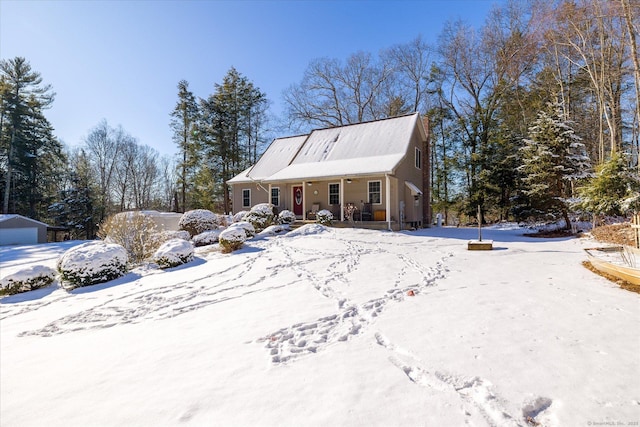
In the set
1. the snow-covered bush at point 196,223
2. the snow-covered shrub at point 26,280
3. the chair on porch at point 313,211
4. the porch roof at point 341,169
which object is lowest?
the snow-covered shrub at point 26,280

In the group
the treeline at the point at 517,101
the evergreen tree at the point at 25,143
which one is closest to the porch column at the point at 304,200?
the treeline at the point at 517,101

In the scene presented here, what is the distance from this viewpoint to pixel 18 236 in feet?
53.9

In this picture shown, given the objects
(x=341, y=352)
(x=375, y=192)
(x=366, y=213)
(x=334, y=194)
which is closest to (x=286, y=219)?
Answer: (x=334, y=194)

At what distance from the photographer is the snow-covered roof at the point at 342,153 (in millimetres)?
13469

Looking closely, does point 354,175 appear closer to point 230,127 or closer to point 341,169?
point 341,169

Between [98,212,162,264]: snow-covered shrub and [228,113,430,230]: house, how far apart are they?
6.46 meters

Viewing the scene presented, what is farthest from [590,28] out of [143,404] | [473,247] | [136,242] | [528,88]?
[136,242]

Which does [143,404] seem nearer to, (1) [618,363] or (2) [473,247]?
(1) [618,363]

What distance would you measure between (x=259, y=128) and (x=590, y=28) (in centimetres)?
2193

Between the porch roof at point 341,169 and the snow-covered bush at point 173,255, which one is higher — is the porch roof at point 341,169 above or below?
above

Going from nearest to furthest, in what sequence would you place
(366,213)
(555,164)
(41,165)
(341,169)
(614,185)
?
(614,185) → (555,164) → (341,169) → (366,213) → (41,165)

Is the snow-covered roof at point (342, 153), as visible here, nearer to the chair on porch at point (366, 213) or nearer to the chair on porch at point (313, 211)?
the chair on porch at point (313, 211)

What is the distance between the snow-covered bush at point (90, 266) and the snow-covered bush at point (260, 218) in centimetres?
623

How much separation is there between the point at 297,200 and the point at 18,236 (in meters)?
15.6
